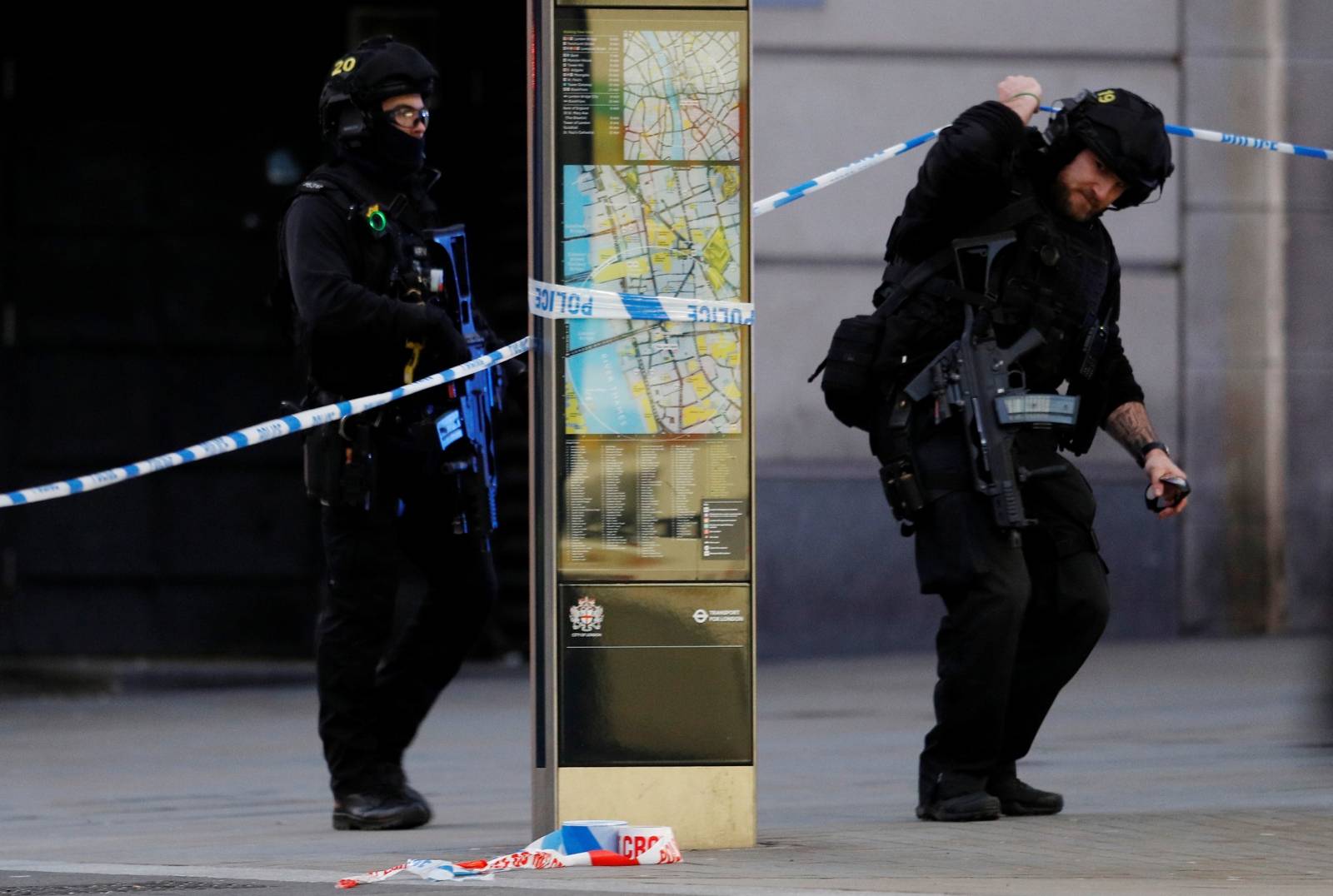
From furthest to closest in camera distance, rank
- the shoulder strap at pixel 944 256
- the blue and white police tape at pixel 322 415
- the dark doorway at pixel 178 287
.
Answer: the dark doorway at pixel 178 287 → the shoulder strap at pixel 944 256 → the blue and white police tape at pixel 322 415

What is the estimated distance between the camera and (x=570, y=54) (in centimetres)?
575

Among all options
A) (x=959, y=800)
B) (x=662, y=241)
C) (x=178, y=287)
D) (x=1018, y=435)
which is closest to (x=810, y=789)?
(x=959, y=800)

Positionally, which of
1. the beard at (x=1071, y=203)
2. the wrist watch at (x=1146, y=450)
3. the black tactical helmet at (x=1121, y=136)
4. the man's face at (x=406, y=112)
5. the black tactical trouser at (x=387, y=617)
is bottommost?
the black tactical trouser at (x=387, y=617)

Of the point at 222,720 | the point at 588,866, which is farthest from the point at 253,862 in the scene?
the point at 222,720

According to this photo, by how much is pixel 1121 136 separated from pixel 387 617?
237cm

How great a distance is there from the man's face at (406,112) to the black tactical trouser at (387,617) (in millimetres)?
878

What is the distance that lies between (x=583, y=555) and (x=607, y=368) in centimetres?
44

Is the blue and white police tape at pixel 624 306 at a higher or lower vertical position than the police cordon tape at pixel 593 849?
higher

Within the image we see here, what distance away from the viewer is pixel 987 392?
6.45m

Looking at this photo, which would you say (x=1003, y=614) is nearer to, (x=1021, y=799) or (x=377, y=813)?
(x=1021, y=799)

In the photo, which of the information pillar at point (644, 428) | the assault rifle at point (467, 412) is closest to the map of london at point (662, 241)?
the information pillar at point (644, 428)

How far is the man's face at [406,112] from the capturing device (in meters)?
6.78

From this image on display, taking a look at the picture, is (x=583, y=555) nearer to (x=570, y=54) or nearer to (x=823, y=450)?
(x=570, y=54)

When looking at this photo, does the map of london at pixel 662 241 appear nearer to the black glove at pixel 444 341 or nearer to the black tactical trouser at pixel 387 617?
the black glove at pixel 444 341
